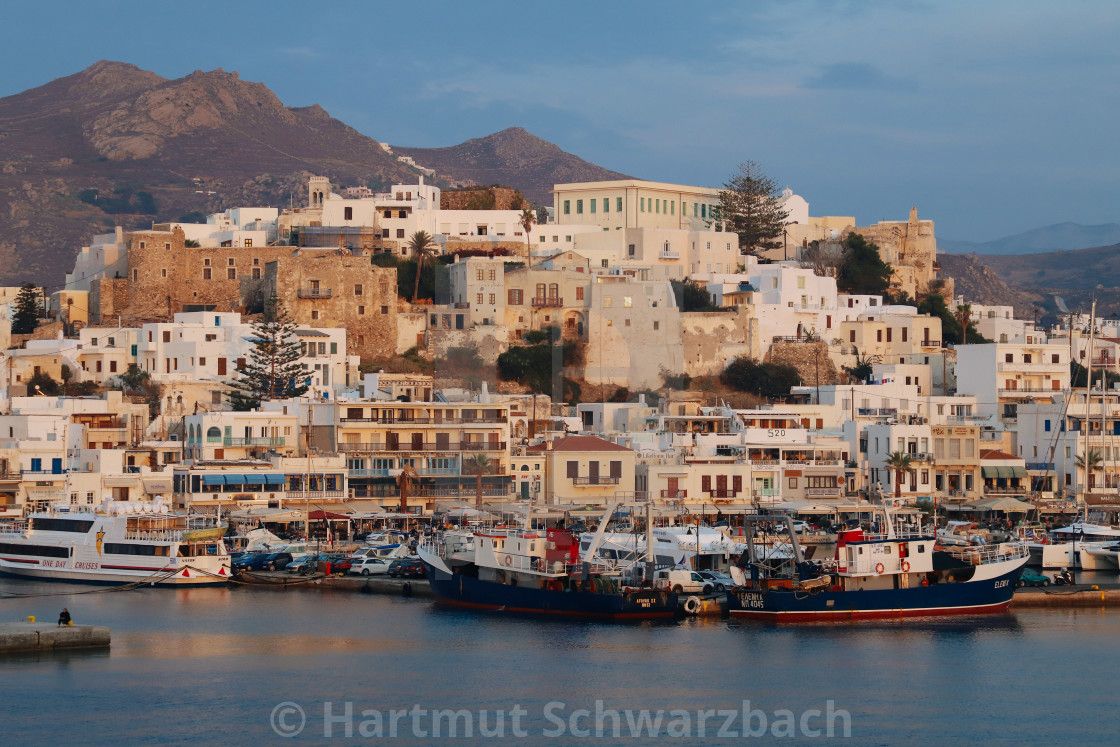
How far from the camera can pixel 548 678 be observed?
104 ft

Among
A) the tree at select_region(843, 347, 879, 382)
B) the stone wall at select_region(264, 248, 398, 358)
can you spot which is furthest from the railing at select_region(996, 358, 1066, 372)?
the stone wall at select_region(264, 248, 398, 358)

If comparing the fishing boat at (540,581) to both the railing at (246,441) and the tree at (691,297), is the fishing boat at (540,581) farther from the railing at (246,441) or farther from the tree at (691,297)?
the tree at (691,297)

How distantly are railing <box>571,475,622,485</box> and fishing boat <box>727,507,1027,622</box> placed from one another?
15.5 m

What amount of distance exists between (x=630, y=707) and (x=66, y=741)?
9457 mm

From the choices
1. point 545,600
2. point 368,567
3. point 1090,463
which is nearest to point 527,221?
point 1090,463

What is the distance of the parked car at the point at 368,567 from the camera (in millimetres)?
46000

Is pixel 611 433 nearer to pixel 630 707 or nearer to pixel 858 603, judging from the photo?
pixel 858 603

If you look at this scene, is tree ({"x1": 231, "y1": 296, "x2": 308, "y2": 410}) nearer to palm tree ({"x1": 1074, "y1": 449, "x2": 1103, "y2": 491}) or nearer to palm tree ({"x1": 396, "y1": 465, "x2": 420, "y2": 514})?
palm tree ({"x1": 396, "y1": 465, "x2": 420, "y2": 514})

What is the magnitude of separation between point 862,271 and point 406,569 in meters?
39.9

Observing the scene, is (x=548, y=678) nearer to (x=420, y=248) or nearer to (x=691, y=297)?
(x=691, y=297)

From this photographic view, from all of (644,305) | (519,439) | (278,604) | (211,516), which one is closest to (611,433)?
(519,439)

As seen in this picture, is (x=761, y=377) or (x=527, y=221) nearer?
(x=761, y=377)

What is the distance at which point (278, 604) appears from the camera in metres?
41.0
